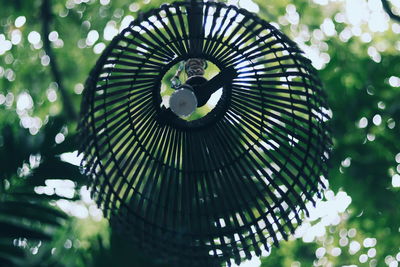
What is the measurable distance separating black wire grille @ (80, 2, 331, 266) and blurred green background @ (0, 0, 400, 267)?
162mm

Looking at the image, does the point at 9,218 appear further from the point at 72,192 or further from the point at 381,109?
the point at 381,109

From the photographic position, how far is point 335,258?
3939 millimetres

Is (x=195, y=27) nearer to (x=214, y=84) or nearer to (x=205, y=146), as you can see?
(x=214, y=84)

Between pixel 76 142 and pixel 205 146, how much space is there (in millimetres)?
432

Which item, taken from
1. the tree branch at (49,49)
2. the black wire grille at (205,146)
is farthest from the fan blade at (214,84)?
the tree branch at (49,49)

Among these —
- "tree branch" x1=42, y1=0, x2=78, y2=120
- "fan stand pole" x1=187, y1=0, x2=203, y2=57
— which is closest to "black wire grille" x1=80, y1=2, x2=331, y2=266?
"fan stand pole" x1=187, y1=0, x2=203, y2=57

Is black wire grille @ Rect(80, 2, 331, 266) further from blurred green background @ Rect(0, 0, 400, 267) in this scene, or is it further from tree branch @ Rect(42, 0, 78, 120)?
tree branch @ Rect(42, 0, 78, 120)

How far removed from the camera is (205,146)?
165 cm

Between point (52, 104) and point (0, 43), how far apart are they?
2.44 feet

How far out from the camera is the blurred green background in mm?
2153

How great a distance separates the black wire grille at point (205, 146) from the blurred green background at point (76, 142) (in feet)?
0.53

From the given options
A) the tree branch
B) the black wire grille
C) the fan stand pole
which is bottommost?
the black wire grille

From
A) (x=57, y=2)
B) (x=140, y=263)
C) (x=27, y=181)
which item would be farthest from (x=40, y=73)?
(x=140, y=263)

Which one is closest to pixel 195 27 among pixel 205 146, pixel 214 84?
pixel 214 84
